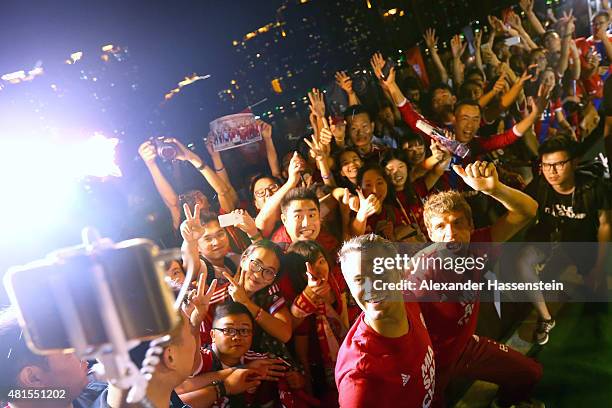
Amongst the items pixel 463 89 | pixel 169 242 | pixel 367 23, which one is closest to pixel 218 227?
pixel 169 242

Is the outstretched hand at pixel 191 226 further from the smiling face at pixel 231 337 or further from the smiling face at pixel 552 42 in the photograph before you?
the smiling face at pixel 552 42

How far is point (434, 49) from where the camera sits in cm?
338

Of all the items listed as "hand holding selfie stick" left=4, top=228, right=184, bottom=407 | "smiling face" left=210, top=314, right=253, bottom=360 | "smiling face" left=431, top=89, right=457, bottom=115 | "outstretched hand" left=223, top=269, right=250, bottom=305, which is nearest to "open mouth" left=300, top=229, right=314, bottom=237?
"outstretched hand" left=223, top=269, right=250, bottom=305

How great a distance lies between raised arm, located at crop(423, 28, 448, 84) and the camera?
336 cm

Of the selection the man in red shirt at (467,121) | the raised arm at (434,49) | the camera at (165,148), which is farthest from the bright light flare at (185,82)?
the raised arm at (434,49)

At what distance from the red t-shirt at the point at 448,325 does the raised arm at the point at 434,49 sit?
180 cm

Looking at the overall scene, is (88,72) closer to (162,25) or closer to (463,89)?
(162,25)

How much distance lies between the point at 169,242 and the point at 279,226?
77cm

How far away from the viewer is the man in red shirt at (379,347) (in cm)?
161

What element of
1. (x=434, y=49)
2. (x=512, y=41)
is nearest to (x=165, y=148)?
(x=434, y=49)

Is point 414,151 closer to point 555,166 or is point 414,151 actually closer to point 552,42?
point 555,166

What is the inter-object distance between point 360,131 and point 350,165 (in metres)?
0.29

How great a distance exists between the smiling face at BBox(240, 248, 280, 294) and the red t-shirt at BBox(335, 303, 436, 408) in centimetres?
49

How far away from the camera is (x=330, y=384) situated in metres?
2.28
